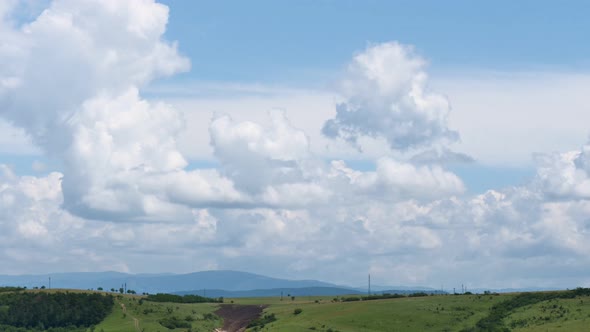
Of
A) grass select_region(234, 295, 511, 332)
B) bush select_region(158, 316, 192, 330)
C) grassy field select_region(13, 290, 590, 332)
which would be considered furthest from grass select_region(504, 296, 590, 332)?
bush select_region(158, 316, 192, 330)

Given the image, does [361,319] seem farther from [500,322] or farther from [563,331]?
[563,331]

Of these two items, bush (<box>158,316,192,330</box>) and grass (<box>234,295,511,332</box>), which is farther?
bush (<box>158,316,192,330</box>)

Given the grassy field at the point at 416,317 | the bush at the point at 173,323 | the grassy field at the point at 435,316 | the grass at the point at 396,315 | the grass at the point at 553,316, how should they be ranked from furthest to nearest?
the bush at the point at 173,323 < the grass at the point at 396,315 < the grassy field at the point at 416,317 < the grassy field at the point at 435,316 < the grass at the point at 553,316

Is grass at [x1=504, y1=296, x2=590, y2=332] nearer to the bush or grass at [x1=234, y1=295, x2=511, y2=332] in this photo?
grass at [x1=234, y1=295, x2=511, y2=332]

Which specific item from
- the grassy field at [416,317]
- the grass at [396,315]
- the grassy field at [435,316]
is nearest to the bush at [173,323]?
the grassy field at [416,317]

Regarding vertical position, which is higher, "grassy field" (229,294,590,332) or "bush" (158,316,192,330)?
"grassy field" (229,294,590,332)

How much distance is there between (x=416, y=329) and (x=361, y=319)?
16044 millimetres

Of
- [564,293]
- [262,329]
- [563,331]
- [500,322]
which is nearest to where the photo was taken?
[563,331]

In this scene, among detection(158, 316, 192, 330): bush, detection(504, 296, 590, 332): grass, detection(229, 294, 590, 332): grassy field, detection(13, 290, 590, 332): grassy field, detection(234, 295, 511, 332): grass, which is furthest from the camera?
detection(158, 316, 192, 330): bush

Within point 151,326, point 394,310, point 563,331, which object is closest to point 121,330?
point 151,326

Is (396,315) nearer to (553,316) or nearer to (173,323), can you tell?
(553,316)

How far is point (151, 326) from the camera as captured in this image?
18525 centimetres

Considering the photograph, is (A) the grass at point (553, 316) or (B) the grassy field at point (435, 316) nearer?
(A) the grass at point (553, 316)

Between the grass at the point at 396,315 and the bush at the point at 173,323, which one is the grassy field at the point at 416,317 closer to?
the grass at the point at 396,315
